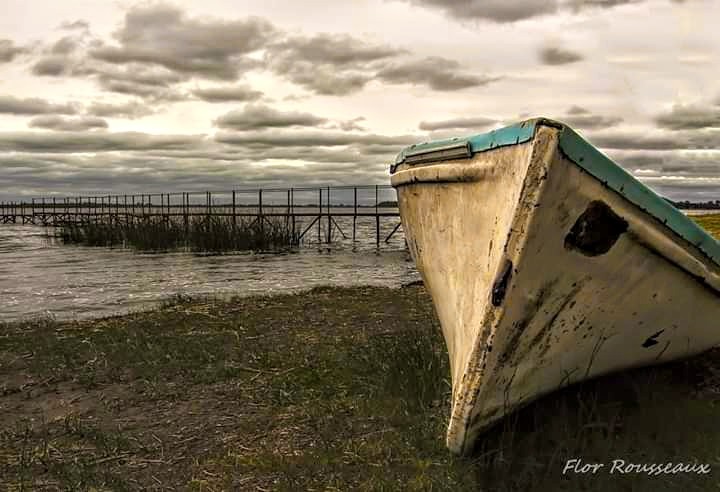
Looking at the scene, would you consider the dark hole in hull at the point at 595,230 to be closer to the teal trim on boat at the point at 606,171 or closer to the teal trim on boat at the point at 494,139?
the teal trim on boat at the point at 606,171

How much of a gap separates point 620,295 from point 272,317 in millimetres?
6230

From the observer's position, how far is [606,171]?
3.07 meters

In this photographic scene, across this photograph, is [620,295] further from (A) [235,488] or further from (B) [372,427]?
(A) [235,488]

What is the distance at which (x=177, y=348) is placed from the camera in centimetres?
721

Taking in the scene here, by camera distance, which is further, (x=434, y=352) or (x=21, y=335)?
(x=21, y=335)

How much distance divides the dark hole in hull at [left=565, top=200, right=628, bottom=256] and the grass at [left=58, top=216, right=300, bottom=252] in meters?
24.9

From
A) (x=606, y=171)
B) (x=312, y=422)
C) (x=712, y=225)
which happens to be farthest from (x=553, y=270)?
(x=712, y=225)

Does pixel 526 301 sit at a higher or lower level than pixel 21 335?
higher

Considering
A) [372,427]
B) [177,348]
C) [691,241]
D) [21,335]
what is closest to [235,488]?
[372,427]

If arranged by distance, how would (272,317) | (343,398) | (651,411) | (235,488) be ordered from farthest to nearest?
(272,317), (343,398), (651,411), (235,488)

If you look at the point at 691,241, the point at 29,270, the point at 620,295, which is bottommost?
the point at 29,270

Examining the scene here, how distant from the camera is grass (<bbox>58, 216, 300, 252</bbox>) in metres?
27.8
